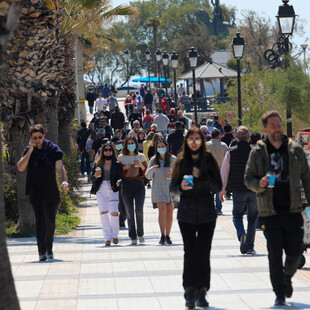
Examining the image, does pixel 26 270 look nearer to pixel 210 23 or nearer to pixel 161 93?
pixel 161 93

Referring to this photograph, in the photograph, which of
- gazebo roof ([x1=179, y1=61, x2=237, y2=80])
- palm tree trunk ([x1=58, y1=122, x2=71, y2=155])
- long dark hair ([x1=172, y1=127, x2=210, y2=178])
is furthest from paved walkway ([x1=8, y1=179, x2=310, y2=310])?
gazebo roof ([x1=179, y1=61, x2=237, y2=80])

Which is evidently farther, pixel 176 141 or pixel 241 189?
pixel 176 141

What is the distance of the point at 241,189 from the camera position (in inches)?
434

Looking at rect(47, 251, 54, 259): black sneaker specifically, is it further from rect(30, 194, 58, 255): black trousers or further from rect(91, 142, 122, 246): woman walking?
rect(91, 142, 122, 246): woman walking

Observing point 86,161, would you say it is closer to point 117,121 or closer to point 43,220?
point 117,121

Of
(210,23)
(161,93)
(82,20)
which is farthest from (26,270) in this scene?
(210,23)

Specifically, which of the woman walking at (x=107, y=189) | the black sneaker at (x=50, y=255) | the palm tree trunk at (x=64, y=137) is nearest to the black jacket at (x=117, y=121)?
the palm tree trunk at (x=64, y=137)

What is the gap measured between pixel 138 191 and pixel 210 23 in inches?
4497

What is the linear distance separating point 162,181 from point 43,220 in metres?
2.21

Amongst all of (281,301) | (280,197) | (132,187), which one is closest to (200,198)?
(280,197)

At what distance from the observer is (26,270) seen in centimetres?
977

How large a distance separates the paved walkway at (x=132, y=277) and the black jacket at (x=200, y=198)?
804 mm

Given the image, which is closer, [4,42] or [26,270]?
[4,42]

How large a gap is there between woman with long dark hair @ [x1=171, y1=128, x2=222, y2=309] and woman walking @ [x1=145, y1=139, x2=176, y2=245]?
169 inches
